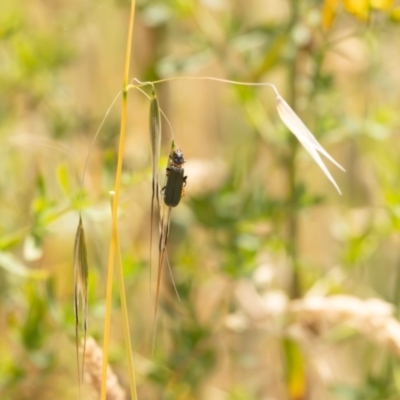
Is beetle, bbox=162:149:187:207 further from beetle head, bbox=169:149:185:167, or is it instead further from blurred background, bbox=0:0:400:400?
blurred background, bbox=0:0:400:400

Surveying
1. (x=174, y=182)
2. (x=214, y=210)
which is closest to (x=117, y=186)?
(x=174, y=182)

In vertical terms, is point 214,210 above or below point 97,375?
above

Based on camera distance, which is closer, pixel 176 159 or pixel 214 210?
pixel 176 159

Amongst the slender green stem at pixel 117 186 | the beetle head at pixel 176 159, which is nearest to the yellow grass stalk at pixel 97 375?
the slender green stem at pixel 117 186

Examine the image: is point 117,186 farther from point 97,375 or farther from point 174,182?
point 97,375

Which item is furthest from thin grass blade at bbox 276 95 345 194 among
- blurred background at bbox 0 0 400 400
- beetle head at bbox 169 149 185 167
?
blurred background at bbox 0 0 400 400

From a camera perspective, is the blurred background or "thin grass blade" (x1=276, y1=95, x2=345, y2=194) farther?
the blurred background
